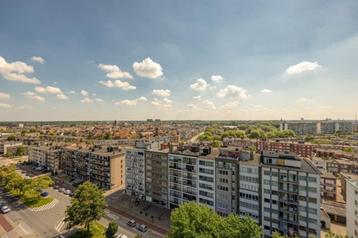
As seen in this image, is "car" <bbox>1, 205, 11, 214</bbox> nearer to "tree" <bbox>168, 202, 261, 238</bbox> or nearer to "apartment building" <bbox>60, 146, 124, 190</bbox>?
"apartment building" <bbox>60, 146, 124, 190</bbox>

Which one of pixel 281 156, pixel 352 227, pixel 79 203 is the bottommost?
pixel 352 227

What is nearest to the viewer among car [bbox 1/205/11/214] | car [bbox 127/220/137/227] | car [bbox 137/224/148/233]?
car [bbox 137/224/148/233]

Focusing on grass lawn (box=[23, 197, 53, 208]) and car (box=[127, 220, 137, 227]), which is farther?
grass lawn (box=[23, 197, 53, 208])

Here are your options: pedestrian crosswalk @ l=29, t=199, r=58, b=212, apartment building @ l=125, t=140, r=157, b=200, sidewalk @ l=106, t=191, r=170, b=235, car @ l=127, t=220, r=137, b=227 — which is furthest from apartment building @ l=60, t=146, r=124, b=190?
car @ l=127, t=220, r=137, b=227

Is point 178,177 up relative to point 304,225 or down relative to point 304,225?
up

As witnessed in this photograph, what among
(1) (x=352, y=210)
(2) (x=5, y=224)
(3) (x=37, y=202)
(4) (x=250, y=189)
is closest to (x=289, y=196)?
(4) (x=250, y=189)

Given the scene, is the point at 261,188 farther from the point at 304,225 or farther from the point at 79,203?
the point at 79,203

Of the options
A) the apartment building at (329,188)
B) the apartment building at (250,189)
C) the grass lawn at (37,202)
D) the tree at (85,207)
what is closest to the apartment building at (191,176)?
the apartment building at (250,189)

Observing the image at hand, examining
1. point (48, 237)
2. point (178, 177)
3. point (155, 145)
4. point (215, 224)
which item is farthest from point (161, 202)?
point (215, 224)
